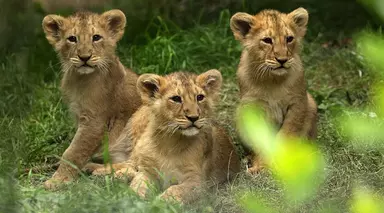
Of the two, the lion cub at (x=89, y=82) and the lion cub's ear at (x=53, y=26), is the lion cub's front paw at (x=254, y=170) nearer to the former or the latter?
the lion cub at (x=89, y=82)

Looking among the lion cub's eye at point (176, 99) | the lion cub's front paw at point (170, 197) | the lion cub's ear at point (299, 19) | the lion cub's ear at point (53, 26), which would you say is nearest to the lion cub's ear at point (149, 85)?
the lion cub's eye at point (176, 99)

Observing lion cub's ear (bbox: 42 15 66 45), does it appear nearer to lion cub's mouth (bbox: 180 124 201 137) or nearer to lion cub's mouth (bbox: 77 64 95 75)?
lion cub's mouth (bbox: 77 64 95 75)

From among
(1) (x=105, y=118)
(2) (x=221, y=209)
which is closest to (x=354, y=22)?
(1) (x=105, y=118)

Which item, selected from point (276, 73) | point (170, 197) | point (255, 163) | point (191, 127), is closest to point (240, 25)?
point (276, 73)

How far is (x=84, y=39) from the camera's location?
692 centimetres

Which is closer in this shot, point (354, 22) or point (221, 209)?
point (221, 209)

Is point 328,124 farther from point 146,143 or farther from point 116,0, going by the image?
point 116,0

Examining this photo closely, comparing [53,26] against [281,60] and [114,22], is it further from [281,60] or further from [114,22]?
[281,60]

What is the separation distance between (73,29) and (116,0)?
10.0 ft

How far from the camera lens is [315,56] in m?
10.3

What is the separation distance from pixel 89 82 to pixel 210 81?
113cm

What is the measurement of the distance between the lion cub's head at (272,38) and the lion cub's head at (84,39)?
1110 mm

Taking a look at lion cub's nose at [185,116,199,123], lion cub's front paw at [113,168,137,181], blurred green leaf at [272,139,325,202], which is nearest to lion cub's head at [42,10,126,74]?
lion cub's front paw at [113,168,137,181]

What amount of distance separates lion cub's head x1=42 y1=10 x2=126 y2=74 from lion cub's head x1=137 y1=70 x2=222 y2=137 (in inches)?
23.1
